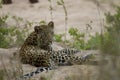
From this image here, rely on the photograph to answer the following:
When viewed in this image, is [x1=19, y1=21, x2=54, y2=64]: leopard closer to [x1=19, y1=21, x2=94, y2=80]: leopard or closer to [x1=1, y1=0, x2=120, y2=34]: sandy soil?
[x1=19, y1=21, x2=94, y2=80]: leopard

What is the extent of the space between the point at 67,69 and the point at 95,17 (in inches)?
230

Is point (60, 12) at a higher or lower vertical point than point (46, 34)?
lower

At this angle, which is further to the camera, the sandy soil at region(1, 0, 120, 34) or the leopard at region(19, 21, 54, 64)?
the sandy soil at region(1, 0, 120, 34)

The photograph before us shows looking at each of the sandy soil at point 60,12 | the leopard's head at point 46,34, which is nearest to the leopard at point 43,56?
the leopard's head at point 46,34

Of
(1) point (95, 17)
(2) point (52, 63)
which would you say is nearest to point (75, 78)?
(2) point (52, 63)

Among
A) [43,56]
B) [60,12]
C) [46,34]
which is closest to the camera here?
[43,56]

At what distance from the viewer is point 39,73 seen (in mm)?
5754

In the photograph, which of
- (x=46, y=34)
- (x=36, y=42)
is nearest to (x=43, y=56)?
(x=36, y=42)

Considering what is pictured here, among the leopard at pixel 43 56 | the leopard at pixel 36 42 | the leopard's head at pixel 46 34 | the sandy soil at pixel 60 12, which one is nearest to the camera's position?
the leopard at pixel 43 56

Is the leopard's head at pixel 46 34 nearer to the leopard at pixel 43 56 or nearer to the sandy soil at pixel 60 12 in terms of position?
the leopard at pixel 43 56

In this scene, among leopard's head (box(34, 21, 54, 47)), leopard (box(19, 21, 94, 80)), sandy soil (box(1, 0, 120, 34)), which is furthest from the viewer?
sandy soil (box(1, 0, 120, 34))

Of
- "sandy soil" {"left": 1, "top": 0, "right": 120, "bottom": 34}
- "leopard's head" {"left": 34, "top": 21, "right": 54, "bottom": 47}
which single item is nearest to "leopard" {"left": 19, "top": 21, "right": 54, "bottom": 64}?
"leopard's head" {"left": 34, "top": 21, "right": 54, "bottom": 47}

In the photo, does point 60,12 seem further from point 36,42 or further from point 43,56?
point 43,56

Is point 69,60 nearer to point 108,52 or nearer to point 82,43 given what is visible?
point 82,43
